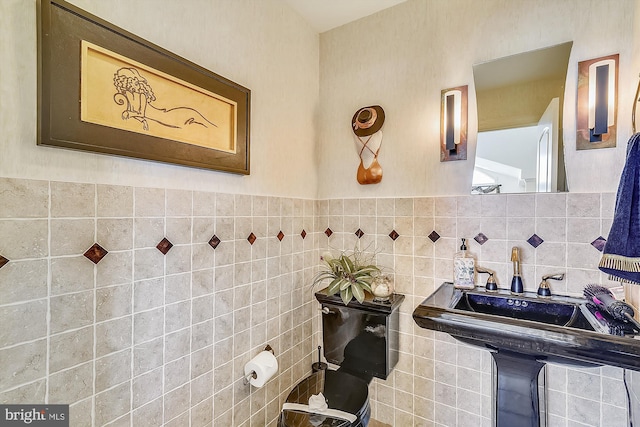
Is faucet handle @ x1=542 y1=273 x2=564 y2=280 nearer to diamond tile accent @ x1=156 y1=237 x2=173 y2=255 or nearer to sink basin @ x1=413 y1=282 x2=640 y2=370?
sink basin @ x1=413 y1=282 x2=640 y2=370

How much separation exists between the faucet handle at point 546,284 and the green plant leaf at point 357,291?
0.83m

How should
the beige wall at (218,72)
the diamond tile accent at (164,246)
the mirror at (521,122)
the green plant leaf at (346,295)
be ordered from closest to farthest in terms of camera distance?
the beige wall at (218,72), the diamond tile accent at (164,246), the mirror at (521,122), the green plant leaf at (346,295)

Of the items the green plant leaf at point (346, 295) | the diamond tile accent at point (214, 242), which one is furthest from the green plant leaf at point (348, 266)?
the diamond tile accent at point (214, 242)

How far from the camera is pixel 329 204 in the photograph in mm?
1938

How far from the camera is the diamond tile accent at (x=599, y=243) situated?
1212 mm

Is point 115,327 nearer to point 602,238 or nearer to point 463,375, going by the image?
point 463,375

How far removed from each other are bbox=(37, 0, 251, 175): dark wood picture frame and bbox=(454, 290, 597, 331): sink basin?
1.46m

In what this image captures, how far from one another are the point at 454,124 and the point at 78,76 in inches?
63.5

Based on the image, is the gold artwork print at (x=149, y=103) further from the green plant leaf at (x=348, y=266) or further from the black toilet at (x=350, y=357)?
the black toilet at (x=350, y=357)

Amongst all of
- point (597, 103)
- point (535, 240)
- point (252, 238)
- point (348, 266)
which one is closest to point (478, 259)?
point (535, 240)

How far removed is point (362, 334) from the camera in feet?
5.13

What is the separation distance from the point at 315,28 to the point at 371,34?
418 mm

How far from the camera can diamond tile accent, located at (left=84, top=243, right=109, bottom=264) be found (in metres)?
0.88

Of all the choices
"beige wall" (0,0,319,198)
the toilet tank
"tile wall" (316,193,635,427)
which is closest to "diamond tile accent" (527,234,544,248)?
"tile wall" (316,193,635,427)
